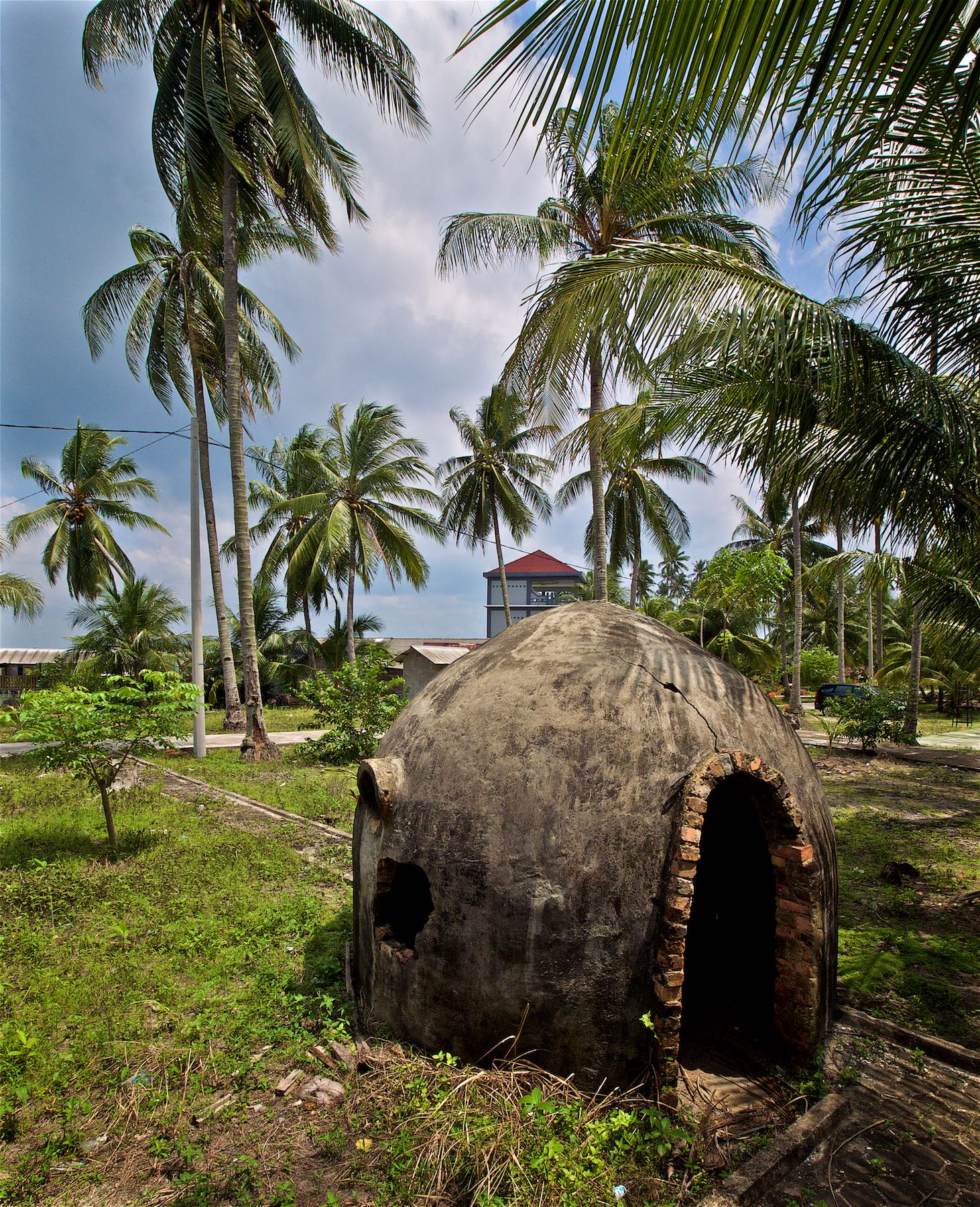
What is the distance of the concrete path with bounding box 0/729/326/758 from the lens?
1528 cm

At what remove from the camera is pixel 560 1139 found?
3133mm

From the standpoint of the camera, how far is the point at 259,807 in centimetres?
1022

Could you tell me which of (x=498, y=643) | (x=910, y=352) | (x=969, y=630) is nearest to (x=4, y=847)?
(x=498, y=643)

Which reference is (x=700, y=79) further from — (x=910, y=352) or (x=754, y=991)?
(x=754, y=991)

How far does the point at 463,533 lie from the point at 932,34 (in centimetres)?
2327

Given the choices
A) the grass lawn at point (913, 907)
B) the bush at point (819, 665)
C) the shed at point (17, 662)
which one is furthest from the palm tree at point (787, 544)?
the shed at point (17, 662)

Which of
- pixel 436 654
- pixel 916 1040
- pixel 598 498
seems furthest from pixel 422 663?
pixel 916 1040

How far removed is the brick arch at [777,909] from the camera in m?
3.31

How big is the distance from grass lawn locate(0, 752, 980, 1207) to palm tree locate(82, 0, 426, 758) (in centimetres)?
802

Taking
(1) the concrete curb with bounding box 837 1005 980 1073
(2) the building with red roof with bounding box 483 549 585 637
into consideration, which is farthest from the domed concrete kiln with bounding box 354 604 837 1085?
(2) the building with red roof with bounding box 483 549 585 637

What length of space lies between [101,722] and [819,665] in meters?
29.5

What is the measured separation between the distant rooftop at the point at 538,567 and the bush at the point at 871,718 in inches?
1088

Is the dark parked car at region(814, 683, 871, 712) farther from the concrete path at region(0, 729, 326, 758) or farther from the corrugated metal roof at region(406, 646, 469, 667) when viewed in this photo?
the concrete path at region(0, 729, 326, 758)

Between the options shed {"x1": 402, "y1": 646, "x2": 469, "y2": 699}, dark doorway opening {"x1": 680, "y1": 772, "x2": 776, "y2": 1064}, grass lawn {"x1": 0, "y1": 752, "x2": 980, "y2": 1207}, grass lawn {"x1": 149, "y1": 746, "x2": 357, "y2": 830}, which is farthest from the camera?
shed {"x1": 402, "y1": 646, "x2": 469, "y2": 699}
